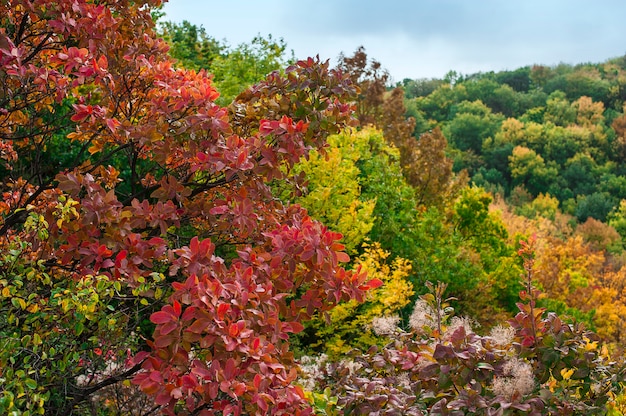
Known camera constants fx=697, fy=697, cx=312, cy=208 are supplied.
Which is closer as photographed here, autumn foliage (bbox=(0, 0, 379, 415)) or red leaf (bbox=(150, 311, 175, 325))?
red leaf (bbox=(150, 311, 175, 325))

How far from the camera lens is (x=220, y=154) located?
409cm

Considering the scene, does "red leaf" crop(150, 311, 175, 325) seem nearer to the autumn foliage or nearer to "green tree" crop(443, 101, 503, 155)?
the autumn foliage

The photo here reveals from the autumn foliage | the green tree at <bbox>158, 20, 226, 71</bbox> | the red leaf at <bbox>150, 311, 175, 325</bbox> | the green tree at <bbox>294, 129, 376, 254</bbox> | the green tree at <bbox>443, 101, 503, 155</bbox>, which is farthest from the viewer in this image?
the green tree at <bbox>443, 101, 503, 155</bbox>

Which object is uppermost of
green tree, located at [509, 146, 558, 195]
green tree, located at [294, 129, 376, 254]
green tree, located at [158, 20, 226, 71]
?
green tree, located at [158, 20, 226, 71]

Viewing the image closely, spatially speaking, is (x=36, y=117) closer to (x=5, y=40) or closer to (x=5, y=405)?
(x=5, y=40)

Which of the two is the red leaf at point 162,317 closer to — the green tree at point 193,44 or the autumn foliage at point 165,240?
the autumn foliage at point 165,240

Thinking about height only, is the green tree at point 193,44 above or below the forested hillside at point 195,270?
above

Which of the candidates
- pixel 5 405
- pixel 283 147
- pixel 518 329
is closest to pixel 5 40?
pixel 283 147

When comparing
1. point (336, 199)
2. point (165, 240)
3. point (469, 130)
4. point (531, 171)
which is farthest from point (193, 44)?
point (469, 130)

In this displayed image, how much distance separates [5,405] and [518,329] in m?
3.05

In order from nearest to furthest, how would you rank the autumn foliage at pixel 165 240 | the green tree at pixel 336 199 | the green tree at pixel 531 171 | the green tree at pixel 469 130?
the autumn foliage at pixel 165 240
the green tree at pixel 336 199
the green tree at pixel 531 171
the green tree at pixel 469 130

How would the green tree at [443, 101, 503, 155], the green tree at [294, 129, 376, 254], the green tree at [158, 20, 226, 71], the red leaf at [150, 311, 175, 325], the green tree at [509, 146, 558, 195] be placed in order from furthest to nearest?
1. the green tree at [443, 101, 503, 155]
2. the green tree at [509, 146, 558, 195]
3. the green tree at [158, 20, 226, 71]
4. the green tree at [294, 129, 376, 254]
5. the red leaf at [150, 311, 175, 325]

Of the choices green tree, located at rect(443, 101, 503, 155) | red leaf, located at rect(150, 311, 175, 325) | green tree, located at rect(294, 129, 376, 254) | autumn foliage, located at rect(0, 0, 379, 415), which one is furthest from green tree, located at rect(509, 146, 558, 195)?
red leaf, located at rect(150, 311, 175, 325)

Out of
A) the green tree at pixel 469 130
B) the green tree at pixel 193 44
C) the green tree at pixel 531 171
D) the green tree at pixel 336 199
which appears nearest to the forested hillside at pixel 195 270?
the green tree at pixel 336 199
